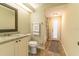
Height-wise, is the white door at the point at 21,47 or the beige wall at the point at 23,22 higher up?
the beige wall at the point at 23,22

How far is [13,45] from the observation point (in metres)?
1.52

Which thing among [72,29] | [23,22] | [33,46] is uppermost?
[23,22]

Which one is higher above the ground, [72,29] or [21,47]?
[72,29]

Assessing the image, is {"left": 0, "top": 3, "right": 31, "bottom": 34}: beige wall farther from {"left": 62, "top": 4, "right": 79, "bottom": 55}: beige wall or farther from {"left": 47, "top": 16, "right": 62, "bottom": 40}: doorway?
{"left": 62, "top": 4, "right": 79, "bottom": 55}: beige wall

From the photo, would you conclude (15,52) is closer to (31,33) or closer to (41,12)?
(31,33)

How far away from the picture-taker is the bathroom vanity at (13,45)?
51.3 inches

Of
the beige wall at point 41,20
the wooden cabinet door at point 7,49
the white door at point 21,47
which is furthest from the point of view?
the beige wall at point 41,20

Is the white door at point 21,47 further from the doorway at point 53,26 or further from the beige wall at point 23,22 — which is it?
the doorway at point 53,26

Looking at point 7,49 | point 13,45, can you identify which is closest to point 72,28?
point 13,45

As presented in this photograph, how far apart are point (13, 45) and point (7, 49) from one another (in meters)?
0.14

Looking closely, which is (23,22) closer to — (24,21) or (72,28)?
(24,21)

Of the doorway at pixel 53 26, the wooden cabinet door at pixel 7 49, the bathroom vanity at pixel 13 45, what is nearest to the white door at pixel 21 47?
the bathroom vanity at pixel 13 45

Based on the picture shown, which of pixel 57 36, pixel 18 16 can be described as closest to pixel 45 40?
pixel 57 36

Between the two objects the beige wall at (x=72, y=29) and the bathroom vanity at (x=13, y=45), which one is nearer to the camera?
the bathroom vanity at (x=13, y=45)
